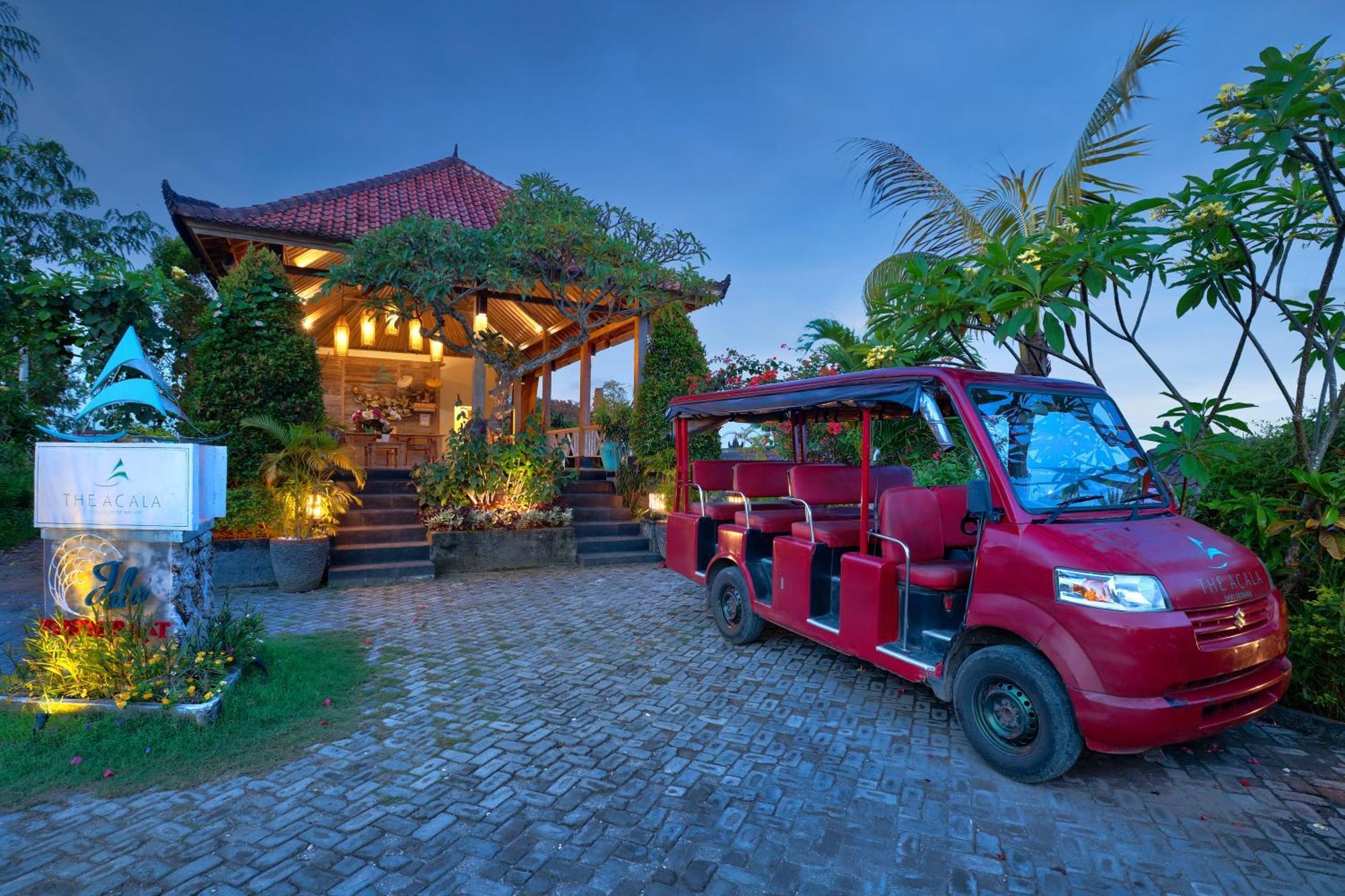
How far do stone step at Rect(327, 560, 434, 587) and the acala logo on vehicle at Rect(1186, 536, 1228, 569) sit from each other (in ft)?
24.7

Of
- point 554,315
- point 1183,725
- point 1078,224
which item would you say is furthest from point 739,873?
point 554,315

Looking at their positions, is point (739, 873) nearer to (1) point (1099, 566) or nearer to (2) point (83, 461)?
(1) point (1099, 566)

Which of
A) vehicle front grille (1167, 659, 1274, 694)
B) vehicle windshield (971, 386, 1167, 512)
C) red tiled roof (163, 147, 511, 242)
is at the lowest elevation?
vehicle front grille (1167, 659, 1274, 694)

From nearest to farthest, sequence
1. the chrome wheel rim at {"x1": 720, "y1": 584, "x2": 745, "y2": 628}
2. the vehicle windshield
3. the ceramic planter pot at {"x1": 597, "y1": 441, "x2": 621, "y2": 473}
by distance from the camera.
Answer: the vehicle windshield
the chrome wheel rim at {"x1": 720, "y1": 584, "x2": 745, "y2": 628}
the ceramic planter pot at {"x1": 597, "y1": 441, "x2": 621, "y2": 473}

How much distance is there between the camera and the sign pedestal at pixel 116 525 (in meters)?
3.71

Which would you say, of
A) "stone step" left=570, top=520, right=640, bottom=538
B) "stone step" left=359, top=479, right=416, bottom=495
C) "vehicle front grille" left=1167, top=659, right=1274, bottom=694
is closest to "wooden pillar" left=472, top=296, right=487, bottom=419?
"stone step" left=359, top=479, right=416, bottom=495

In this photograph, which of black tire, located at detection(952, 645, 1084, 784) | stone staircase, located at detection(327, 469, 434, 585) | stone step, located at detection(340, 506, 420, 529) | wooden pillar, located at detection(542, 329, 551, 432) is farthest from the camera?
wooden pillar, located at detection(542, 329, 551, 432)

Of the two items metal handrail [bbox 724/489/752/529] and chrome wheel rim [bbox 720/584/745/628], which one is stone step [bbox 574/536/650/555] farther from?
metal handrail [bbox 724/489/752/529]

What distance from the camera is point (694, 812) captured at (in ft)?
9.35

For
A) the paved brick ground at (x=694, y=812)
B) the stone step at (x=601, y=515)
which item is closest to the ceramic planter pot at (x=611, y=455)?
the stone step at (x=601, y=515)

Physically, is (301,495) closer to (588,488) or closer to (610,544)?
(610,544)

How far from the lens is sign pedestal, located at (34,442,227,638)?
12.2 feet

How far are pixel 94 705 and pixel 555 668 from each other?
2.66 metres

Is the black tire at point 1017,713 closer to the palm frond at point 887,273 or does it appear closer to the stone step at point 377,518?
the palm frond at point 887,273
